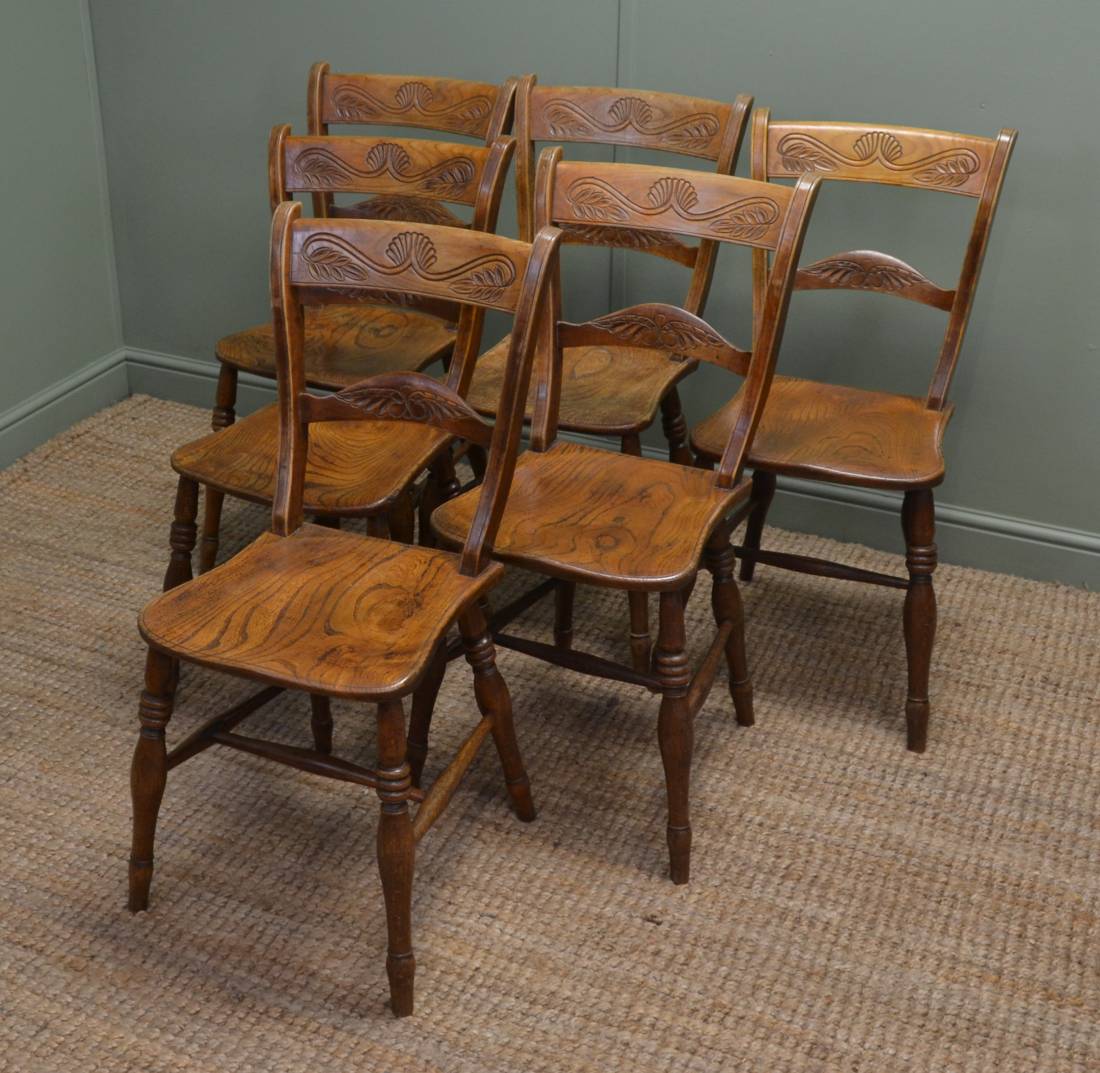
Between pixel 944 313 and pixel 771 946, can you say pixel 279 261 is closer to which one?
pixel 771 946

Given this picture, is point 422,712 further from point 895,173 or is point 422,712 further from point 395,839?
point 895,173

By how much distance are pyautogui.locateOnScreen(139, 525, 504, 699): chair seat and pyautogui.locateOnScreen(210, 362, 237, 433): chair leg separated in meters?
0.71

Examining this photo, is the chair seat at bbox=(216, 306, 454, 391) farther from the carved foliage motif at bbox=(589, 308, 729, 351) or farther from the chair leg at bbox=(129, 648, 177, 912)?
the chair leg at bbox=(129, 648, 177, 912)

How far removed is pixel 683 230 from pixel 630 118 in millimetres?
541

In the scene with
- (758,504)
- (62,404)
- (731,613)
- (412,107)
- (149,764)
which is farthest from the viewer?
(62,404)

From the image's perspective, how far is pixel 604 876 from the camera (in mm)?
2146

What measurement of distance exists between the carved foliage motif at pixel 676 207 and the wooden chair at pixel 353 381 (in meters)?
0.21

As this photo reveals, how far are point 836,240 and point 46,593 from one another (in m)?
1.70

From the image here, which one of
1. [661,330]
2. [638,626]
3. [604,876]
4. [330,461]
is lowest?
[604,876]

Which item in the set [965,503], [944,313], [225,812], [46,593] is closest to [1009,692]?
[965,503]

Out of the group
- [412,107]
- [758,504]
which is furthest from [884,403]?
[412,107]

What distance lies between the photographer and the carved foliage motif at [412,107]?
2.75 metres

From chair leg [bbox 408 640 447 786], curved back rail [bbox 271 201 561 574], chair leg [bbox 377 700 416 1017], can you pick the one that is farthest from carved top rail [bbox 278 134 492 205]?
chair leg [bbox 377 700 416 1017]

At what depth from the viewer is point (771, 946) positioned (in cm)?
202
